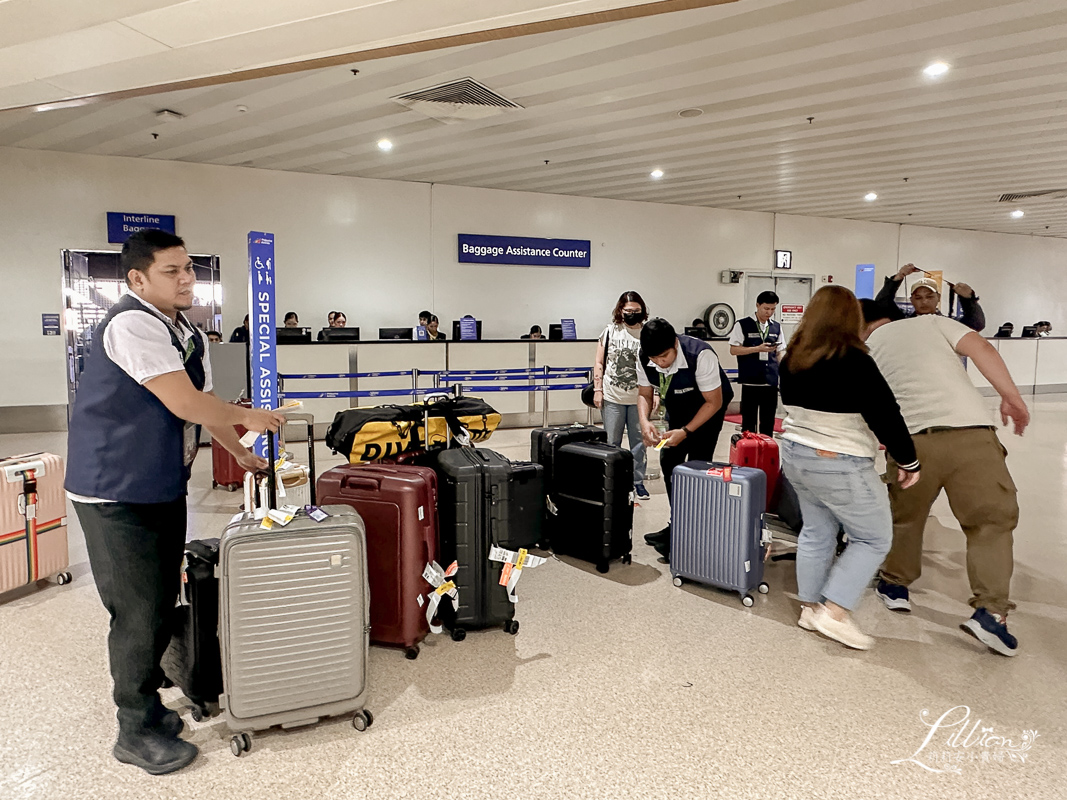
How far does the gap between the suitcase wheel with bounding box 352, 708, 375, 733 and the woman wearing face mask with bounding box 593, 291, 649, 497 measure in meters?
2.73

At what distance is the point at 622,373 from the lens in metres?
4.54

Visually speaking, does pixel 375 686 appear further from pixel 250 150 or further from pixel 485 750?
pixel 250 150

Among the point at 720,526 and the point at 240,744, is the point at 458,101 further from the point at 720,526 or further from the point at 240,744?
the point at 240,744

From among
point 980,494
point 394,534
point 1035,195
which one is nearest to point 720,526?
point 980,494

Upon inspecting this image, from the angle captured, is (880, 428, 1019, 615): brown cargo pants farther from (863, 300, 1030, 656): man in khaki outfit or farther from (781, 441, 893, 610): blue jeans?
(781, 441, 893, 610): blue jeans

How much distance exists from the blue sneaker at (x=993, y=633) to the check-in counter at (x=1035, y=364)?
11694mm

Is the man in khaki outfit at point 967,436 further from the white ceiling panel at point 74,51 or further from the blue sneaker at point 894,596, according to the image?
the white ceiling panel at point 74,51

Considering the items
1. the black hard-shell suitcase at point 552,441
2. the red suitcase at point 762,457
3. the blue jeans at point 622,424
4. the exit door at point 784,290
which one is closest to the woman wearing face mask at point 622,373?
the blue jeans at point 622,424

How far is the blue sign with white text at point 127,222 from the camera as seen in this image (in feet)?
26.8

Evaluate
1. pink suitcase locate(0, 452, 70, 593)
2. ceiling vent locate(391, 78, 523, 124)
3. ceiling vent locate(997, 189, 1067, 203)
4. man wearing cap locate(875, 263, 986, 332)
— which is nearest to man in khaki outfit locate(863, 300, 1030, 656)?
man wearing cap locate(875, 263, 986, 332)

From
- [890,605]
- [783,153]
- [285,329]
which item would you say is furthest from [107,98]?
[783,153]

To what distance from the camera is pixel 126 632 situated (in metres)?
1.90

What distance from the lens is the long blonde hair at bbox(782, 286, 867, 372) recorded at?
8.12ft

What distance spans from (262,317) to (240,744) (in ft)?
6.17
